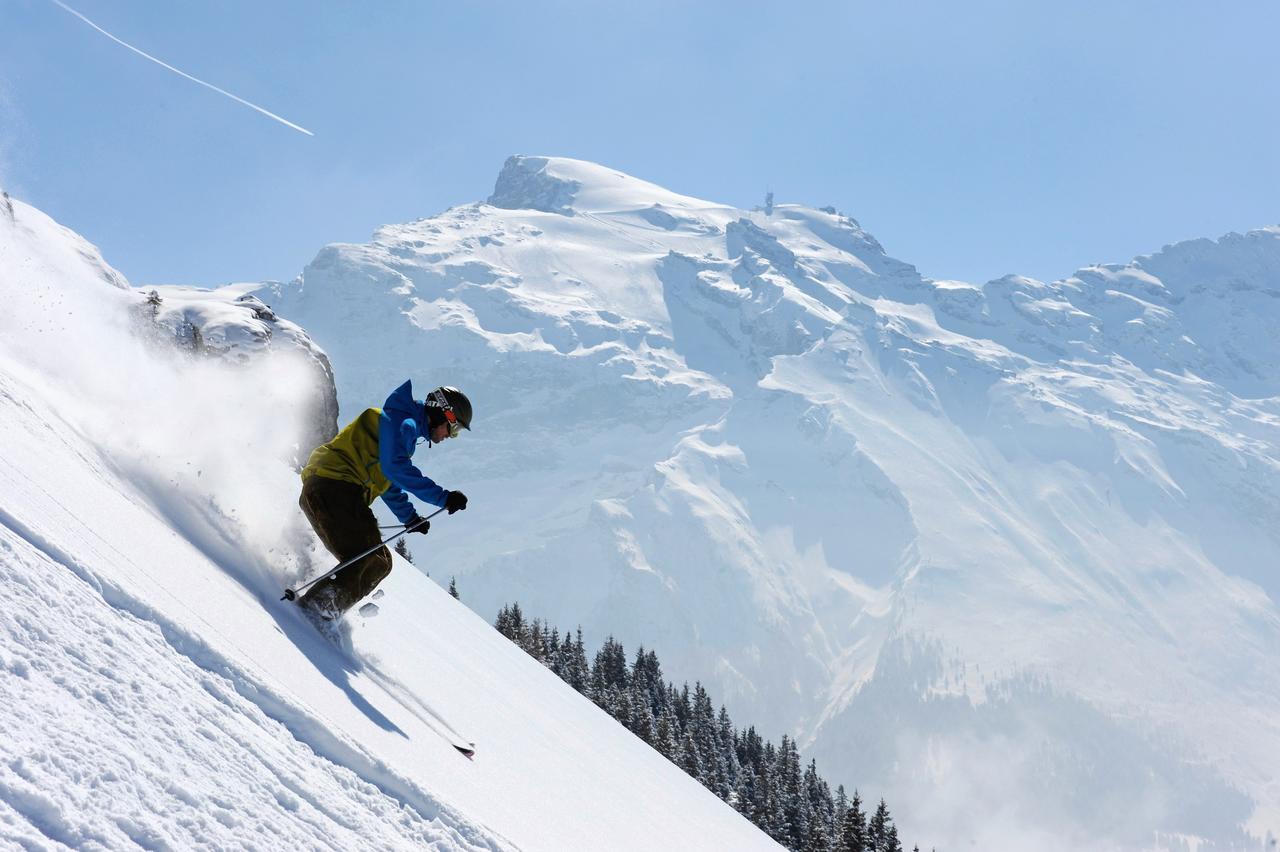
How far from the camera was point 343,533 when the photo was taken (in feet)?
25.7

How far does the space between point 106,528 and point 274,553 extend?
224 centimetres

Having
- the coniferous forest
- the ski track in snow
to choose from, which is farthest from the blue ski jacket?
the coniferous forest

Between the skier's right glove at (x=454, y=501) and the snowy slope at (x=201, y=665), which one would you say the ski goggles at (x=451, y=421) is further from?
the snowy slope at (x=201, y=665)

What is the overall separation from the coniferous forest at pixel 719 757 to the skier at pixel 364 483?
2935 centimetres

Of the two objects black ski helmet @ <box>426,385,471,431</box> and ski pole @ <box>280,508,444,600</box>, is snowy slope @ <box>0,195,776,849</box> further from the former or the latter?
black ski helmet @ <box>426,385,471,431</box>

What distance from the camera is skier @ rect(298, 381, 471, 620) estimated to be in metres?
7.78

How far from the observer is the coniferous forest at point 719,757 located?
1687 inches

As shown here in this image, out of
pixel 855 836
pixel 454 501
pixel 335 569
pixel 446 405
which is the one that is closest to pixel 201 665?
pixel 335 569

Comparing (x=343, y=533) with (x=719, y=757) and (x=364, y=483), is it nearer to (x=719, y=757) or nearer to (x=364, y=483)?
(x=364, y=483)

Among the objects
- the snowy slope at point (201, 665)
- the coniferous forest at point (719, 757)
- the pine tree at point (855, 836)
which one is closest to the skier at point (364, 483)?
the snowy slope at point (201, 665)

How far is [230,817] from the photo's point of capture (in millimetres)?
3564

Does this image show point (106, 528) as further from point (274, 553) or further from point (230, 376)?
point (230, 376)

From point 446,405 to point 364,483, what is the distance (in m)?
0.85

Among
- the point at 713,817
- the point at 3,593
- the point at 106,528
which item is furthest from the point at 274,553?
the point at 713,817
